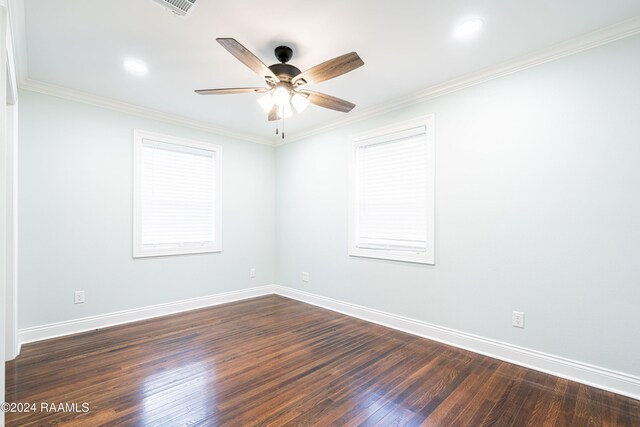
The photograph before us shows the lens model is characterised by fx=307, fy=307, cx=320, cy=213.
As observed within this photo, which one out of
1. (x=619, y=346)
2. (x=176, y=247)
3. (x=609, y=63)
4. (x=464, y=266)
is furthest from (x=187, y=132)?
(x=619, y=346)

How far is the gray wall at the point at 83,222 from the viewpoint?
3055 mm

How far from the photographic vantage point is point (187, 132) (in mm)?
4180

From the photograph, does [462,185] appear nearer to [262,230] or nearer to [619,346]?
[619,346]

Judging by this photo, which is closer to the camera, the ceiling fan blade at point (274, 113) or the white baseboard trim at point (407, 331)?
the white baseboard trim at point (407, 331)

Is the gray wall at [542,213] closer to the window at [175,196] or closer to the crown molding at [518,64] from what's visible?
the crown molding at [518,64]

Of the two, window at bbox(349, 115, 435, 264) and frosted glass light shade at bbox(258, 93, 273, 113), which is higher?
frosted glass light shade at bbox(258, 93, 273, 113)

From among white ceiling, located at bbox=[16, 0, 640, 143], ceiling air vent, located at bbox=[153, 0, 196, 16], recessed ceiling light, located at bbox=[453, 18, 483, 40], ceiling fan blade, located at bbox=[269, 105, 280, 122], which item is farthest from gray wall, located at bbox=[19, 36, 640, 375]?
ceiling air vent, located at bbox=[153, 0, 196, 16]

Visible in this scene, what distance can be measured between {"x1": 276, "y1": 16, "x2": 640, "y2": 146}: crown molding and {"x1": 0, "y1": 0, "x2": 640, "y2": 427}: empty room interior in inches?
0.6

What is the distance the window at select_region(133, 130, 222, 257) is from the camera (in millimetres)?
3783

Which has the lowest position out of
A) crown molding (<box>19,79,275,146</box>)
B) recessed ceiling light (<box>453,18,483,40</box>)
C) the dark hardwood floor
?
the dark hardwood floor

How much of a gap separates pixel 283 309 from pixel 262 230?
139cm

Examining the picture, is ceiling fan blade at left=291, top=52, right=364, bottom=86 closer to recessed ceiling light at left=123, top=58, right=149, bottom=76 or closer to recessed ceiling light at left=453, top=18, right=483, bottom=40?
recessed ceiling light at left=453, top=18, right=483, bottom=40

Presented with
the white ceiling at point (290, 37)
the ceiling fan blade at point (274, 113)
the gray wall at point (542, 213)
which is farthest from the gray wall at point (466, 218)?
the ceiling fan blade at point (274, 113)

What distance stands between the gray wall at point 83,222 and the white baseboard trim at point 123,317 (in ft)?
0.20
